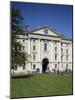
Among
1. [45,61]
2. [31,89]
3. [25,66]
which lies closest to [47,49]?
[45,61]

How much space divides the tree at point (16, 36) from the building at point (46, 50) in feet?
0.15

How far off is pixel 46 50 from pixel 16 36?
36cm

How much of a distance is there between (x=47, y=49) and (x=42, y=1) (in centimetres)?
52

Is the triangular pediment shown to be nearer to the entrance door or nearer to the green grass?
the entrance door

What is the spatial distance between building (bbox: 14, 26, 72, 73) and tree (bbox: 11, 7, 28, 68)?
0.15ft

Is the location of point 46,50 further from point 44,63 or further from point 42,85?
point 42,85

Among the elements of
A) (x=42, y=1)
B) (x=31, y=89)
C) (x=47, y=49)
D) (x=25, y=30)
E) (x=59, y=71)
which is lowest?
(x=31, y=89)

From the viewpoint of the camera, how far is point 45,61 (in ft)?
8.50

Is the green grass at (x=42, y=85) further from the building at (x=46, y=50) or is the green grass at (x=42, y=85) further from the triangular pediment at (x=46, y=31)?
the triangular pediment at (x=46, y=31)

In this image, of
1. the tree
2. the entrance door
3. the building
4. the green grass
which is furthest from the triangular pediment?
the green grass

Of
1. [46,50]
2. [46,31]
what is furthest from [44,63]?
[46,31]

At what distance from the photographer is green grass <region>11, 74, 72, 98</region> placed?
97.2 inches

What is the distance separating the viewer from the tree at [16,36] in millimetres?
2461
